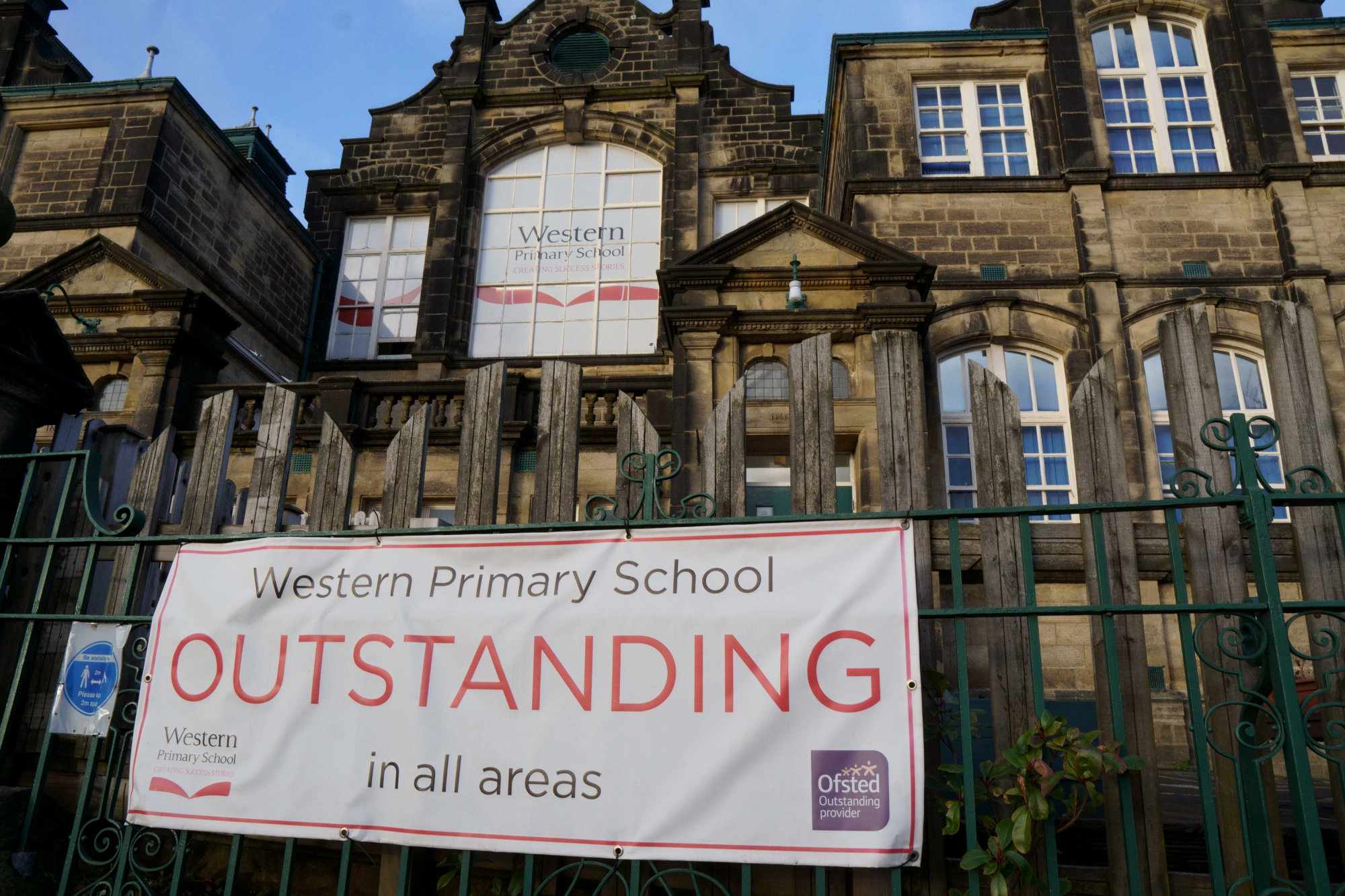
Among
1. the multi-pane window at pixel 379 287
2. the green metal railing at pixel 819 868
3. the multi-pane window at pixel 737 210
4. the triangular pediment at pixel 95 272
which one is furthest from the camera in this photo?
the multi-pane window at pixel 379 287

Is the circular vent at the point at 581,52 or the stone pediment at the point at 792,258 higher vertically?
the circular vent at the point at 581,52

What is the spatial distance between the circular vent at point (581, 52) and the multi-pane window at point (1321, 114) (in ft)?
38.6

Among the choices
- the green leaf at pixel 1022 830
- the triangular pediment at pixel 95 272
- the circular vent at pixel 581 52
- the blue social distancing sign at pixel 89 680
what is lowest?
the green leaf at pixel 1022 830

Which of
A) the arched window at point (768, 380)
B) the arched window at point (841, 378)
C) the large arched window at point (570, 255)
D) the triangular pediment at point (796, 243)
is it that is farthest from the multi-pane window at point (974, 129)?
the large arched window at point (570, 255)

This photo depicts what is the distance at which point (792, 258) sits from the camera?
1027 centimetres

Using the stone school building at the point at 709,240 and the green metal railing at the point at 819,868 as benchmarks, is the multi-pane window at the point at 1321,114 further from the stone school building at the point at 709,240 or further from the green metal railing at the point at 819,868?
the green metal railing at the point at 819,868

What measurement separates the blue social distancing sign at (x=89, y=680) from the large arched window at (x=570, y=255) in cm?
1252

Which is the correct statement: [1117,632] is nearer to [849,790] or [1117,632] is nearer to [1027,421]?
[849,790]

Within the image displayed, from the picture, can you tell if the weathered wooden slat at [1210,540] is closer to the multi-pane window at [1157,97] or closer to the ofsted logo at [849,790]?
the ofsted logo at [849,790]

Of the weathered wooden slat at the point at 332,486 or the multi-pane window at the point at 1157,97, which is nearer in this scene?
the weathered wooden slat at the point at 332,486

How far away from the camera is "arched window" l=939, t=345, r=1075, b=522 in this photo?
11180 millimetres

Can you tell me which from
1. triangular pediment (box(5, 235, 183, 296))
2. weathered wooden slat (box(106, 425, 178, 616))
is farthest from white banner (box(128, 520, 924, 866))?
triangular pediment (box(5, 235, 183, 296))

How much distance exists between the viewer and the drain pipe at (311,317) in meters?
17.7

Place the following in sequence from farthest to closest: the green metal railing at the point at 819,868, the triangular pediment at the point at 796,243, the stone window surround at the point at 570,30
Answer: the stone window surround at the point at 570,30, the triangular pediment at the point at 796,243, the green metal railing at the point at 819,868
